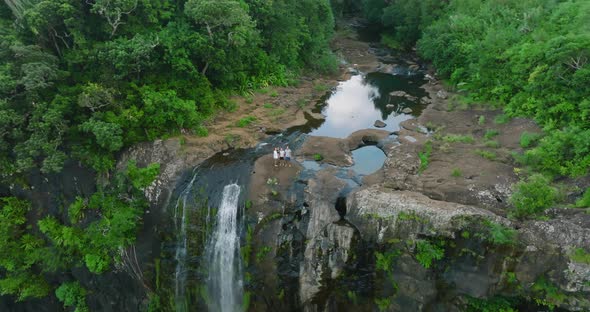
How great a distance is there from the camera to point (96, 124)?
21750 mm

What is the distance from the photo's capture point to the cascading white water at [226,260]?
2002cm

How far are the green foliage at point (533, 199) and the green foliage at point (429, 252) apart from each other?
3.35 metres

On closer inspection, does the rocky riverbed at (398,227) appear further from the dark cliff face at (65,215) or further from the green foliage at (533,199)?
the dark cliff face at (65,215)

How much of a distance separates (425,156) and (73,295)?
22558 millimetres

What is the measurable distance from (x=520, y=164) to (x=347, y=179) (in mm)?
9233

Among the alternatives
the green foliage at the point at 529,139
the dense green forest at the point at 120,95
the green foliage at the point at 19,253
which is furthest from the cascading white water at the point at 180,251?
the green foliage at the point at 529,139

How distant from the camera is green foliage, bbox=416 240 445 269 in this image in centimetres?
1688

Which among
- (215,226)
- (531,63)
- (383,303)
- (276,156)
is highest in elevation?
(531,63)

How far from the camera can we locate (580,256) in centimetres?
1484

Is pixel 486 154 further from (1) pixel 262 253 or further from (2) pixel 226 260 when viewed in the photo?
(2) pixel 226 260

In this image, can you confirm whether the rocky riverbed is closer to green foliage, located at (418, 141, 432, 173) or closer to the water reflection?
green foliage, located at (418, 141, 432, 173)

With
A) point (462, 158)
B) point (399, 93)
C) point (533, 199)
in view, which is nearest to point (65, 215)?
point (462, 158)

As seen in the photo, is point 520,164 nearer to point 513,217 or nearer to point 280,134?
point 513,217

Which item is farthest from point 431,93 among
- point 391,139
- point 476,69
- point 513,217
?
point 513,217
